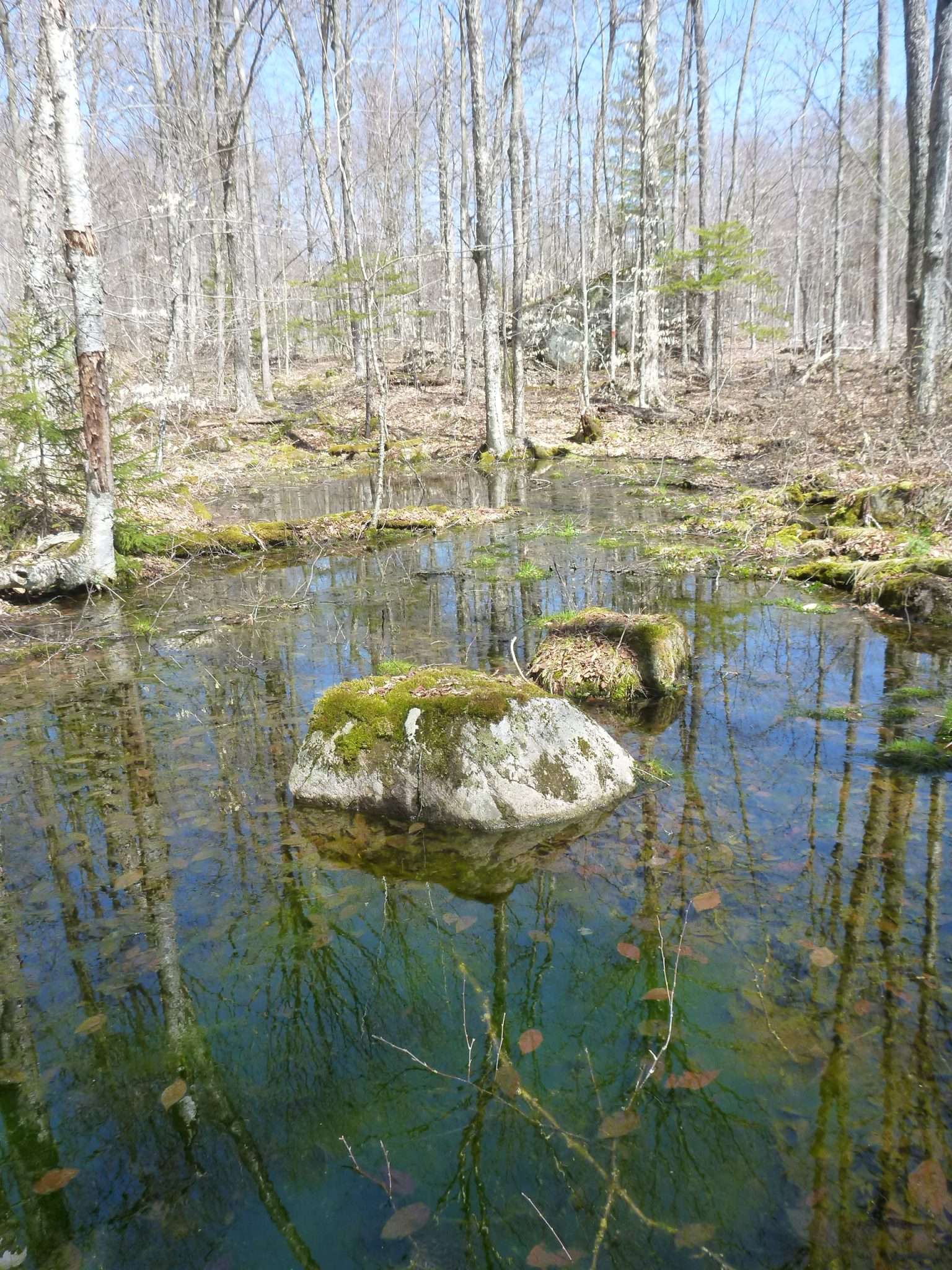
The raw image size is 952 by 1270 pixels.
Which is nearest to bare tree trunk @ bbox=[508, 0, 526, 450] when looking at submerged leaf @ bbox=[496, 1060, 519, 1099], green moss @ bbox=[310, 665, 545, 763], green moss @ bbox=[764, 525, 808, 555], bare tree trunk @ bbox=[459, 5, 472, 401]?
bare tree trunk @ bbox=[459, 5, 472, 401]

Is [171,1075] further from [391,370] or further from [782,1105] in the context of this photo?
[391,370]

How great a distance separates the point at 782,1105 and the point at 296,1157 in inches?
70.5

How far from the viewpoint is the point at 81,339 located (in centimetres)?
877

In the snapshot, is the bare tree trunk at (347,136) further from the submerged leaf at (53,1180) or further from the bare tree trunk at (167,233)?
the submerged leaf at (53,1180)

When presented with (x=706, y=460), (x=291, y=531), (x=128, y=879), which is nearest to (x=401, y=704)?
(x=128, y=879)

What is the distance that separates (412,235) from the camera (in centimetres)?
3903

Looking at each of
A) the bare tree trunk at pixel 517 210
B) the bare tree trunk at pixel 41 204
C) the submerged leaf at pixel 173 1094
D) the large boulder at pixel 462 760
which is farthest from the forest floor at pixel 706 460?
the submerged leaf at pixel 173 1094

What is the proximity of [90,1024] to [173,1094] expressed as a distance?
59cm

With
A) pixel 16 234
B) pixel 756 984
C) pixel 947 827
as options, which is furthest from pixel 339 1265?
pixel 16 234

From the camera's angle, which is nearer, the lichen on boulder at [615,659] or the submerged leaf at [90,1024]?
the submerged leaf at [90,1024]

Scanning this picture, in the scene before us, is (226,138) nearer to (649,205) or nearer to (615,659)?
(649,205)

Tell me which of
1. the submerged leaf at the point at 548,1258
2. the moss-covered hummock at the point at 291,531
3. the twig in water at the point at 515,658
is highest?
the moss-covered hummock at the point at 291,531

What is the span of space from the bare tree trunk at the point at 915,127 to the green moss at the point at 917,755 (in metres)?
11.9

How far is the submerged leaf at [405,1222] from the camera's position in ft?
7.86
